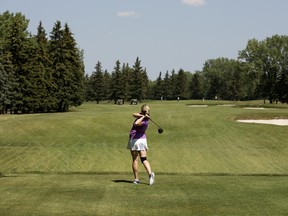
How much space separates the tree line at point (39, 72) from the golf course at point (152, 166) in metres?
24.4

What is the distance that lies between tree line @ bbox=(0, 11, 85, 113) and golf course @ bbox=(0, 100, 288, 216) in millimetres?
24388

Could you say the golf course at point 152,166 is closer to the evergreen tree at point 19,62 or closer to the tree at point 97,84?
the evergreen tree at point 19,62

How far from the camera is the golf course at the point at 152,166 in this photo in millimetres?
8164

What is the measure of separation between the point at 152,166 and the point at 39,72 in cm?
3838

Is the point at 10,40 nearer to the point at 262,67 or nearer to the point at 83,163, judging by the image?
the point at 83,163

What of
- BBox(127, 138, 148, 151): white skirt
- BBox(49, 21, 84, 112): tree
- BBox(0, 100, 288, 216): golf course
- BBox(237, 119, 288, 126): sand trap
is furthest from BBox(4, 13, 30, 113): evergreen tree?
BBox(127, 138, 148, 151): white skirt

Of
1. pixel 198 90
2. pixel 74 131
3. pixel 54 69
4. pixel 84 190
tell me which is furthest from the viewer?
pixel 198 90

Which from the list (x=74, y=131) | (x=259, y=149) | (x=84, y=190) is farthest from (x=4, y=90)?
(x=84, y=190)

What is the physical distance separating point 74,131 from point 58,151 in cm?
478

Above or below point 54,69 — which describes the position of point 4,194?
below

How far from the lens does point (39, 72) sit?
55.0 meters

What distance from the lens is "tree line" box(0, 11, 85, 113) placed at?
2068 inches

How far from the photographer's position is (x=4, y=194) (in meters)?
9.30

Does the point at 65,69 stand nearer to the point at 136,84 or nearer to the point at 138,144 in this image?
the point at 138,144
